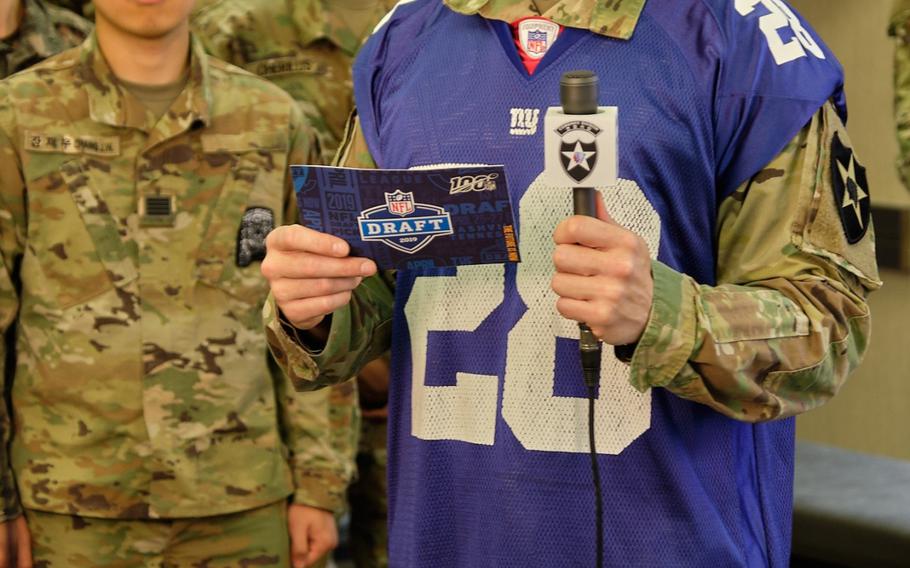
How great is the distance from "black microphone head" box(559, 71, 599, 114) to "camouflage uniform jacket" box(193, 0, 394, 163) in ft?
6.57

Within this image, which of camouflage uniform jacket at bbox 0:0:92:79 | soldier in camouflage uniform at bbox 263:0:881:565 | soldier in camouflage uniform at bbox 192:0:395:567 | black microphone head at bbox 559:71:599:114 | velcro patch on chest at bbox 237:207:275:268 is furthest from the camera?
soldier in camouflage uniform at bbox 192:0:395:567

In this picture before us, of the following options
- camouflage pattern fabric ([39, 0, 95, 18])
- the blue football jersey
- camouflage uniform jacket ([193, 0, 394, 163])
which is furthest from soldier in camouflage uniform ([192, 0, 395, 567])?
the blue football jersey

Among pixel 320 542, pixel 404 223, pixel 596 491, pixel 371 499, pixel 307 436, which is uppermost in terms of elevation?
pixel 404 223

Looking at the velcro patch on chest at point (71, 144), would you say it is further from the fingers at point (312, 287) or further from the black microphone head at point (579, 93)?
the black microphone head at point (579, 93)

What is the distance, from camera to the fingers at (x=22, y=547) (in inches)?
96.9

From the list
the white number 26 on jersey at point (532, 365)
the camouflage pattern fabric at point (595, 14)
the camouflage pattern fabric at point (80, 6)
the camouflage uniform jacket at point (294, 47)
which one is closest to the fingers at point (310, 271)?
the white number 26 on jersey at point (532, 365)

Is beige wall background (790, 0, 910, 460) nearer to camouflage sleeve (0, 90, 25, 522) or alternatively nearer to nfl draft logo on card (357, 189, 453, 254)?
camouflage sleeve (0, 90, 25, 522)

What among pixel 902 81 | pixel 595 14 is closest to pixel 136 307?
pixel 595 14

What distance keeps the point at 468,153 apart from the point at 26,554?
1361 mm

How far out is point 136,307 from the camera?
2.47 meters

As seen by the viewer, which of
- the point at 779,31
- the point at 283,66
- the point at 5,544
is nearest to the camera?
the point at 779,31

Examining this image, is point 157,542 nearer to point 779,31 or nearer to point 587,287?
point 587,287

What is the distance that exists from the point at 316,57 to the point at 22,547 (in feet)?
4.81

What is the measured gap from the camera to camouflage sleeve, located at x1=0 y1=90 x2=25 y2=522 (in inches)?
96.1
